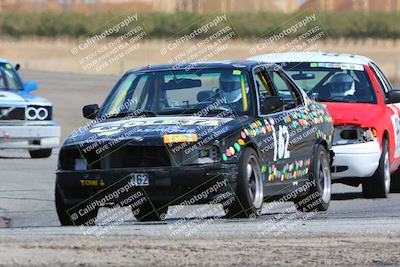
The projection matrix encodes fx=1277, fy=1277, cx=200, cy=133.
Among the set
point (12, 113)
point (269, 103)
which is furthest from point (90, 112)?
point (12, 113)

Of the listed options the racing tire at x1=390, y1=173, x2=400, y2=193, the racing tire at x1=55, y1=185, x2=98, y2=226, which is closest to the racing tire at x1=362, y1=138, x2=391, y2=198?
the racing tire at x1=390, y1=173, x2=400, y2=193

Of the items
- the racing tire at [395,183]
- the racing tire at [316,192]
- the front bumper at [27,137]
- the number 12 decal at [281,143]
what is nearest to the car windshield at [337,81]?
the racing tire at [395,183]

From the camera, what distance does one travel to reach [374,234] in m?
9.27

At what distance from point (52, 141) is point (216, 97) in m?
9.50

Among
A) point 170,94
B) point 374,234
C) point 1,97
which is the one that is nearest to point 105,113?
point 170,94

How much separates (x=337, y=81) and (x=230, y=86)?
3.29 meters

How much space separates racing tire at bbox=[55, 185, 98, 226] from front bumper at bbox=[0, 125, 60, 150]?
361 inches

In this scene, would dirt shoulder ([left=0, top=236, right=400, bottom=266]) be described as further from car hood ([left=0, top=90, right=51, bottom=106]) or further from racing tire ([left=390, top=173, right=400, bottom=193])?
car hood ([left=0, top=90, right=51, bottom=106])

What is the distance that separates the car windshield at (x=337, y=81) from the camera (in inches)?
584

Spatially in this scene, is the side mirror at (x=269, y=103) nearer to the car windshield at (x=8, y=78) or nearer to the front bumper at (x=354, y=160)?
the front bumper at (x=354, y=160)

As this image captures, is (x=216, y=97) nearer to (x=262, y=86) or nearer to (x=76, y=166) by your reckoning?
(x=262, y=86)

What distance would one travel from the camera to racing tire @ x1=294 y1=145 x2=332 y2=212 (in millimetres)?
12656

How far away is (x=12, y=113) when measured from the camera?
20469 millimetres

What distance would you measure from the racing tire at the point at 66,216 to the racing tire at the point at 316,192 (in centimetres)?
233
